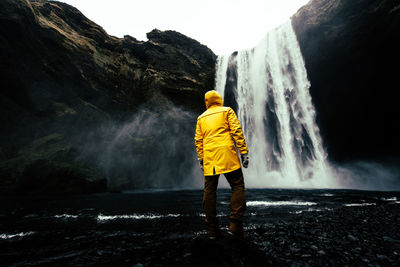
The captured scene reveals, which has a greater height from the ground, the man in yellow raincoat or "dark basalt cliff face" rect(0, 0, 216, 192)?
"dark basalt cliff face" rect(0, 0, 216, 192)

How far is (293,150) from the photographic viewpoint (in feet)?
71.4

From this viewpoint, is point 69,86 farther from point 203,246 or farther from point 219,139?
point 203,246

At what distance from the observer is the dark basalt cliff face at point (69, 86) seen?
1864 cm

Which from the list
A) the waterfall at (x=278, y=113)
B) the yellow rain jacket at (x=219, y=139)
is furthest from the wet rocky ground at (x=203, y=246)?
the waterfall at (x=278, y=113)

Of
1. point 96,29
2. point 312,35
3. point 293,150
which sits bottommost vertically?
point 293,150

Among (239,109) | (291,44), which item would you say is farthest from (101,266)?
(291,44)

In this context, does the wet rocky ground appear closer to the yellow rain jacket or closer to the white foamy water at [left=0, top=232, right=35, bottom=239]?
the white foamy water at [left=0, top=232, right=35, bottom=239]

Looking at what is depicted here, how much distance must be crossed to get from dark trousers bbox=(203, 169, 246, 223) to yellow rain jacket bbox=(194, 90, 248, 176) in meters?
0.13

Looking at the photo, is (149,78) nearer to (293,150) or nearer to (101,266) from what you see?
(293,150)

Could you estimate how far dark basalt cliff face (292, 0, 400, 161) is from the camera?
18.3 m

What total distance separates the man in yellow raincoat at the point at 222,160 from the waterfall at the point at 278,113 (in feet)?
62.9

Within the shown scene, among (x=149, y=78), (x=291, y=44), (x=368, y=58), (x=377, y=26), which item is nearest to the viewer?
(x=377, y=26)

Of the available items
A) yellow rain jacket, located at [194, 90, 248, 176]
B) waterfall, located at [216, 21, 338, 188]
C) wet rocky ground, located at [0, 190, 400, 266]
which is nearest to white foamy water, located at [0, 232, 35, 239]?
wet rocky ground, located at [0, 190, 400, 266]

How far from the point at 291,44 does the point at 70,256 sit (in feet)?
93.0
